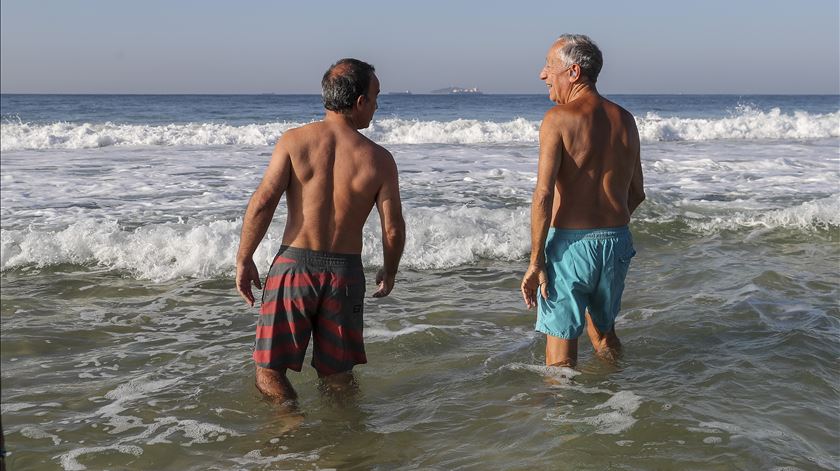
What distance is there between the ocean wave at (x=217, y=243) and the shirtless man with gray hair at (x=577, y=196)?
12.6 ft

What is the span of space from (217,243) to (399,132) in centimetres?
1854

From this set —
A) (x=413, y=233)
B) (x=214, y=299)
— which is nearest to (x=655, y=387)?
(x=214, y=299)

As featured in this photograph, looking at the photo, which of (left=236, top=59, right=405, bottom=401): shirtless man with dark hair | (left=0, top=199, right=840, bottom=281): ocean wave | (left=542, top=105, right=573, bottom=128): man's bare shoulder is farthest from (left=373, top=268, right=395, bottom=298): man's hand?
(left=0, top=199, right=840, bottom=281): ocean wave

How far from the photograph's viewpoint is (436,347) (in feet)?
18.0

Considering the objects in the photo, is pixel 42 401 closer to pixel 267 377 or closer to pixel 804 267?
pixel 267 377

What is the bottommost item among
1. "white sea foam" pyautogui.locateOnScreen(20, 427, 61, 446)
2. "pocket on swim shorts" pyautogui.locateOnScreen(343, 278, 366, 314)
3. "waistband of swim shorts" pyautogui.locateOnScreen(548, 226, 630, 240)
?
"white sea foam" pyautogui.locateOnScreen(20, 427, 61, 446)

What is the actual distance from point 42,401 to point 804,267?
671 centimetres

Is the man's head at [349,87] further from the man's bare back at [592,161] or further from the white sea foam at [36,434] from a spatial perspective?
the white sea foam at [36,434]

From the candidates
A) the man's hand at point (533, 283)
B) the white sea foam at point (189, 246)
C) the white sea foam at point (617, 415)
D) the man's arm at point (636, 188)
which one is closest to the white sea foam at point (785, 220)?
the white sea foam at point (189, 246)

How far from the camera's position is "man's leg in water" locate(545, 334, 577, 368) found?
4.30m

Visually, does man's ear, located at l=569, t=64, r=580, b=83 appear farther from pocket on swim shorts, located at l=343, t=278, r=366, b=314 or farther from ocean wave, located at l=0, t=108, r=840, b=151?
ocean wave, located at l=0, t=108, r=840, b=151

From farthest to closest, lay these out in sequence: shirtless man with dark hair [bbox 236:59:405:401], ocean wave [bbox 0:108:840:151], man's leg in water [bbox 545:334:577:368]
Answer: ocean wave [bbox 0:108:840:151] → man's leg in water [bbox 545:334:577:368] → shirtless man with dark hair [bbox 236:59:405:401]

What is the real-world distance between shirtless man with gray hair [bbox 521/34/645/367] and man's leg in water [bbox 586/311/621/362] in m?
0.40

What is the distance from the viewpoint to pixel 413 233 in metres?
8.76
